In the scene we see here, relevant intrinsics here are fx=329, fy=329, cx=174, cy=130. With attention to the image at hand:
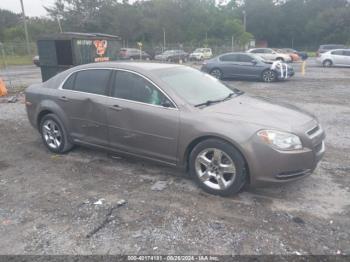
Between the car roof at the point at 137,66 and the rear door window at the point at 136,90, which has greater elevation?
the car roof at the point at 137,66

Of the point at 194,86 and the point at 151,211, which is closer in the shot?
the point at 151,211

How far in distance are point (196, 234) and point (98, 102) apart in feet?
8.07

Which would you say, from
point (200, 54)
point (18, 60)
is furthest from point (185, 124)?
point (18, 60)

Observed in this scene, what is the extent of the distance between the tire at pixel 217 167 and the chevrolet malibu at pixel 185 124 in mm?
11

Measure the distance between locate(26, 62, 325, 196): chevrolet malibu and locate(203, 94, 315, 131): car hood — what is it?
0.5 inches

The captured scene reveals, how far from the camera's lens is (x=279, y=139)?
143 inches

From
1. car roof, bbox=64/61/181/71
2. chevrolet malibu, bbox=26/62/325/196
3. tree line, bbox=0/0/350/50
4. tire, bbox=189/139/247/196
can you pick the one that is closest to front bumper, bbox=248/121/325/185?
chevrolet malibu, bbox=26/62/325/196

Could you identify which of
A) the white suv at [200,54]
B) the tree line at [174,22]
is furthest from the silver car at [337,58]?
the tree line at [174,22]

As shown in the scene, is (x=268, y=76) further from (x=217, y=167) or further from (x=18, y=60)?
(x=18, y=60)

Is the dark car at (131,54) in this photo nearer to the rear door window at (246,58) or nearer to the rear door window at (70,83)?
the rear door window at (246,58)

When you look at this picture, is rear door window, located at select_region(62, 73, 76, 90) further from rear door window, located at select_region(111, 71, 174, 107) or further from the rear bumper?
the rear bumper

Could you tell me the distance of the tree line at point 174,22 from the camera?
57375mm

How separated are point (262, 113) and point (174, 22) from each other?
59959mm

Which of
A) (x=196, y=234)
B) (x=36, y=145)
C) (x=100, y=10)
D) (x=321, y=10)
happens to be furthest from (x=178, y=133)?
(x=321, y=10)
